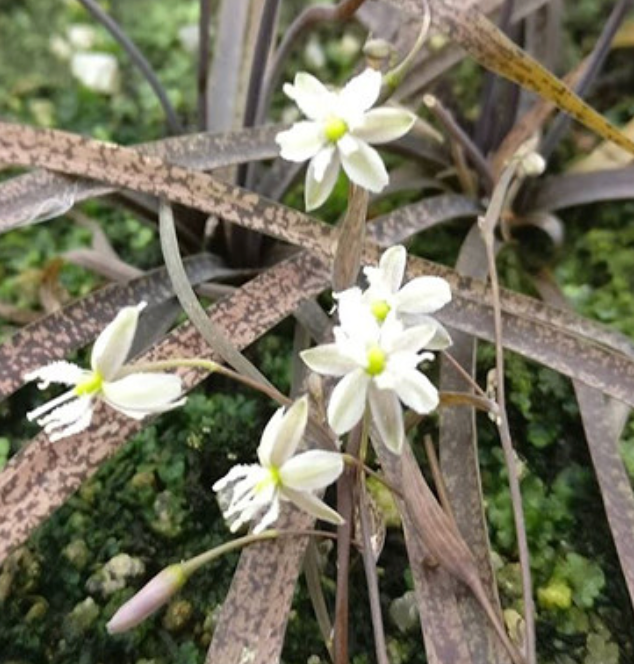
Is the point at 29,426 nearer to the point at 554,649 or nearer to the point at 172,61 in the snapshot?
the point at 554,649

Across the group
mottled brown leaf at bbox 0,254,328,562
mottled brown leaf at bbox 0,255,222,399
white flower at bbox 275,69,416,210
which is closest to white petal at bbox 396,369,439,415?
white flower at bbox 275,69,416,210

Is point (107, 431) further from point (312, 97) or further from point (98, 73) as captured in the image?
point (98, 73)

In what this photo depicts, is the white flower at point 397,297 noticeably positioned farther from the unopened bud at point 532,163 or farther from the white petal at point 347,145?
the unopened bud at point 532,163

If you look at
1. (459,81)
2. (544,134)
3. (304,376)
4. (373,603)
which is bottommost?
(373,603)

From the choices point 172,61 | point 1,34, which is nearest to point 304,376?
point 172,61

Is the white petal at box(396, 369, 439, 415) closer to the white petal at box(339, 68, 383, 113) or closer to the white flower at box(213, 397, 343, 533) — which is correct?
the white flower at box(213, 397, 343, 533)
